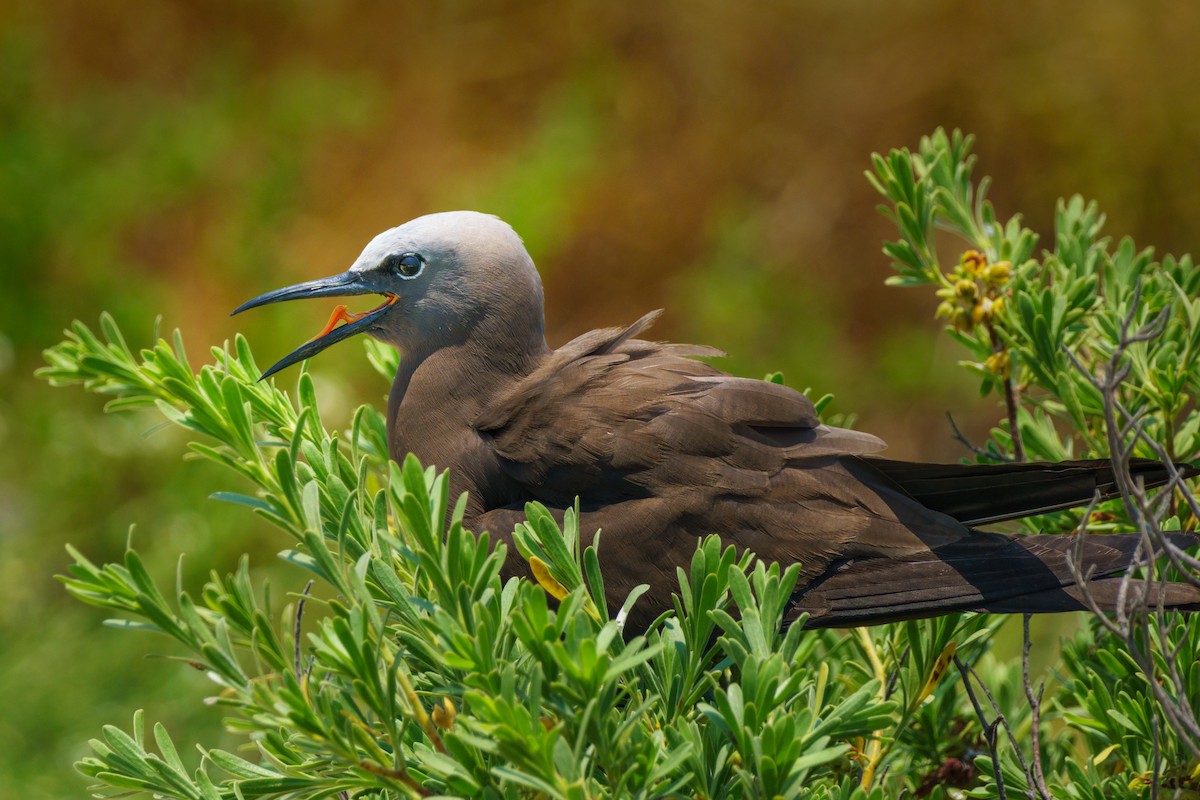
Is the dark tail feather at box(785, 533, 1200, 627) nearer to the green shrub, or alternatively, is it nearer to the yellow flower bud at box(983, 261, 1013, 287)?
the green shrub

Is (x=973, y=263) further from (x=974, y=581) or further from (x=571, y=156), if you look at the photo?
(x=571, y=156)

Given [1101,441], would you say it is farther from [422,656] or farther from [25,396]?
[25,396]

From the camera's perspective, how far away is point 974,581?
1040 millimetres

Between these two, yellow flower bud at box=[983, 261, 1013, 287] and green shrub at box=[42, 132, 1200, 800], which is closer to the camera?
green shrub at box=[42, 132, 1200, 800]

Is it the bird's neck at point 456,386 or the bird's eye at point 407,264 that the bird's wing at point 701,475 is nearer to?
the bird's neck at point 456,386

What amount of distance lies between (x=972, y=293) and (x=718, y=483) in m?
0.30

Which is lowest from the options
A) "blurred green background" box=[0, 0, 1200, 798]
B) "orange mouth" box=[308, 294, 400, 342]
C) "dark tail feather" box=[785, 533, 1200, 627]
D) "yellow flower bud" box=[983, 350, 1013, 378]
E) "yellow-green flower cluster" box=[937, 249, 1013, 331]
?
"dark tail feather" box=[785, 533, 1200, 627]

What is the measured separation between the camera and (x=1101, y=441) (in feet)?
3.67

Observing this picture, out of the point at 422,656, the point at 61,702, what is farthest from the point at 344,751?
the point at 61,702

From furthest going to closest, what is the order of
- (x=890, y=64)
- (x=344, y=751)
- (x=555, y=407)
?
(x=890, y=64) → (x=555, y=407) → (x=344, y=751)

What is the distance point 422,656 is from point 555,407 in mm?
471

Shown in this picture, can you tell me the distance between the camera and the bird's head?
4.40 feet

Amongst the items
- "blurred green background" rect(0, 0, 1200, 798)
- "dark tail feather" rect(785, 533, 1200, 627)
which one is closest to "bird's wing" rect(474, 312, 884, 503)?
"dark tail feather" rect(785, 533, 1200, 627)

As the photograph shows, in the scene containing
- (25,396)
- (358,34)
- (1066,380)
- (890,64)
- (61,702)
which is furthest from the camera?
(358,34)
